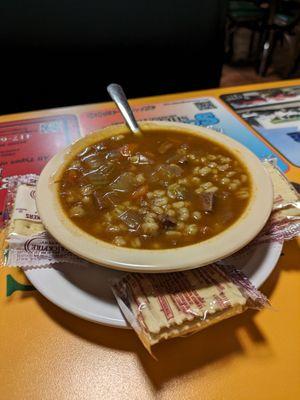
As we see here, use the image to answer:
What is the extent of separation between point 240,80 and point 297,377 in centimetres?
527

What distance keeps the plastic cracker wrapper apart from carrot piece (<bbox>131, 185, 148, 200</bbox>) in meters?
0.26

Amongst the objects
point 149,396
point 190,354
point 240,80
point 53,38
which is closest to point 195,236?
point 190,354

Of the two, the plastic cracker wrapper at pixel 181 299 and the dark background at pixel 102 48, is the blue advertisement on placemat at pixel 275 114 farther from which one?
the dark background at pixel 102 48

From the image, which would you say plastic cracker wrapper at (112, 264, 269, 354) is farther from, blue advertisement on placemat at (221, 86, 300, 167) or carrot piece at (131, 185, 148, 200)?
blue advertisement on placemat at (221, 86, 300, 167)

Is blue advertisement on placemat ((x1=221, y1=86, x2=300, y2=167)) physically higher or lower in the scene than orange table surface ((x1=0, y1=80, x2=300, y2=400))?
higher

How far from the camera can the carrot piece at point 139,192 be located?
1.09 meters

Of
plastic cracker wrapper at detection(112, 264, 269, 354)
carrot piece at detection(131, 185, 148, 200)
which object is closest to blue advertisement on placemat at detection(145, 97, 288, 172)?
carrot piece at detection(131, 185, 148, 200)

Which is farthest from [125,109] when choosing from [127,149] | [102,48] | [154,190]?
[102,48]

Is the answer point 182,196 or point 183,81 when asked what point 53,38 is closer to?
point 183,81

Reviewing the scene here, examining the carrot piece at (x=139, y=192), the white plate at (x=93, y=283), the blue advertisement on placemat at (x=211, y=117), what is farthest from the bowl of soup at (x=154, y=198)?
the blue advertisement on placemat at (x=211, y=117)

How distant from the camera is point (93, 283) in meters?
0.96

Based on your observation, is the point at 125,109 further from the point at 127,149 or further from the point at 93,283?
the point at 93,283

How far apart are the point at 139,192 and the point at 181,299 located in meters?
0.37

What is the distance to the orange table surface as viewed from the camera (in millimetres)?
787
